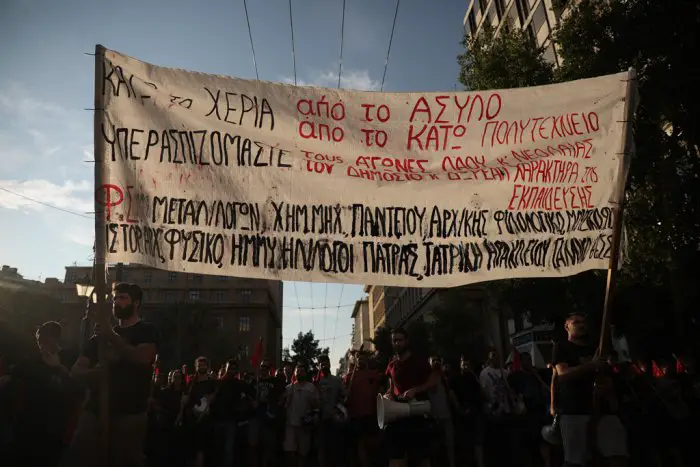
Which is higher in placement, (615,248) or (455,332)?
(615,248)

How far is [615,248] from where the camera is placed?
12.6 ft

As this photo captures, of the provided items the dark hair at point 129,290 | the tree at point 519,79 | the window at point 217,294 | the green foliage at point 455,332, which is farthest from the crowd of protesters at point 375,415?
the window at point 217,294

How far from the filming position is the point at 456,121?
429cm

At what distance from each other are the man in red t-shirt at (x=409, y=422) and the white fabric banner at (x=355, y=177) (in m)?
1.76

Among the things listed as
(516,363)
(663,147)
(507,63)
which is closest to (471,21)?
(507,63)

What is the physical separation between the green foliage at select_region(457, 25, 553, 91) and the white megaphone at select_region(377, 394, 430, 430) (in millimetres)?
13198

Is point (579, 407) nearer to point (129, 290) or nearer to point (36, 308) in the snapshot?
point (129, 290)

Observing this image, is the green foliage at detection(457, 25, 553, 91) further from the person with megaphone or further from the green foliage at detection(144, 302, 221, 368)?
the green foliage at detection(144, 302, 221, 368)

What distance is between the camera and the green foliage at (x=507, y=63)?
16250mm

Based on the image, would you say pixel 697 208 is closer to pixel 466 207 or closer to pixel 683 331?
pixel 683 331

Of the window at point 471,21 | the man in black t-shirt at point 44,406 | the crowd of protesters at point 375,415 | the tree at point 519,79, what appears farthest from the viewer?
the window at point 471,21

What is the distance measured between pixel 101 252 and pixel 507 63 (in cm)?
1617

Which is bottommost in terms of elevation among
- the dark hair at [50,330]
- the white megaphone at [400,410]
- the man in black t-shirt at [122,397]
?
the white megaphone at [400,410]

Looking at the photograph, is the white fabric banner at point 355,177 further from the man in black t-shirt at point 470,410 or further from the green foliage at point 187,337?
the green foliage at point 187,337
